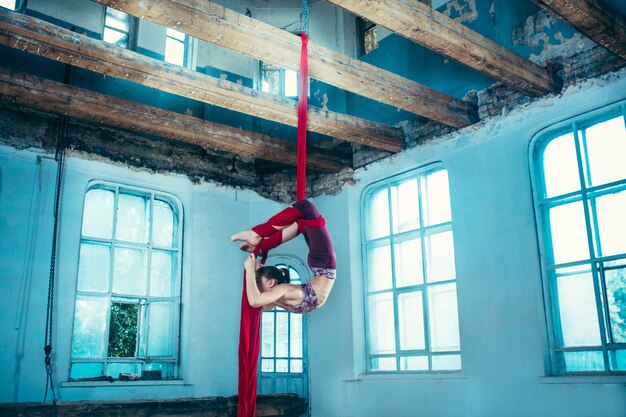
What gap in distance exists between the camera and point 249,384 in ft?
12.6

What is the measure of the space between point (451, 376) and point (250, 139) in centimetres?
347

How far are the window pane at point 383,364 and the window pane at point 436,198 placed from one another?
1682mm

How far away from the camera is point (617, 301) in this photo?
4930 mm

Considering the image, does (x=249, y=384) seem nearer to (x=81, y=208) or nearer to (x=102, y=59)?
(x=102, y=59)

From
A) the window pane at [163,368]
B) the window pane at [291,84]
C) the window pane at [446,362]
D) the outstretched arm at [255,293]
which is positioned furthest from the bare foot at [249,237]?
the window pane at [291,84]

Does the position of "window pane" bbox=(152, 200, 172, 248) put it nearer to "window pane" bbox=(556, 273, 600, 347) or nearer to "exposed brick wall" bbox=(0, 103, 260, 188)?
"exposed brick wall" bbox=(0, 103, 260, 188)

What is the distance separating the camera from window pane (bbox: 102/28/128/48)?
7.02m

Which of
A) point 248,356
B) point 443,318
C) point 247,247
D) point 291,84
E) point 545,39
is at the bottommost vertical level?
point 248,356

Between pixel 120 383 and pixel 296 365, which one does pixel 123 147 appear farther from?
Answer: pixel 296 365

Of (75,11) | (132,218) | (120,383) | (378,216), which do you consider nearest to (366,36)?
(378,216)

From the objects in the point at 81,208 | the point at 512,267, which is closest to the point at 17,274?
the point at 81,208

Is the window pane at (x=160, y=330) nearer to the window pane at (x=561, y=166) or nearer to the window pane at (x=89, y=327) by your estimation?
the window pane at (x=89, y=327)

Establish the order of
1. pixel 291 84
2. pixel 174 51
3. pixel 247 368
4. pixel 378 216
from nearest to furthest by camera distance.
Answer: pixel 247 368 < pixel 378 216 < pixel 174 51 < pixel 291 84

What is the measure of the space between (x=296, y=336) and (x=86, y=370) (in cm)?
267
